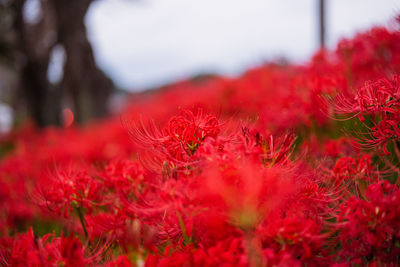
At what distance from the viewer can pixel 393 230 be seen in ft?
3.77

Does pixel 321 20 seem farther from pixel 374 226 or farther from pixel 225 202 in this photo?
pixel 225 202

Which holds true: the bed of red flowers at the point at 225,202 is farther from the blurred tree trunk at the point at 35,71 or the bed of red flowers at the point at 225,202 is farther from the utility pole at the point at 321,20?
the blurred tree trunk at the point at 35,71

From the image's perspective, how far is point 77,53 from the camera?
864 centimetres

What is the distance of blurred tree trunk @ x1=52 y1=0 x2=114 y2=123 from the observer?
27.2 feet

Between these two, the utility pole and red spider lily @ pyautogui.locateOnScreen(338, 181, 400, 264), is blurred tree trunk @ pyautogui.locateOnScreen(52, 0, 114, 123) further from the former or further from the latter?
red spider lily @ pyautogui.locateOnScreen(338, 181, 400, 264)

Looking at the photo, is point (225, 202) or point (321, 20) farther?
point (321, 20)

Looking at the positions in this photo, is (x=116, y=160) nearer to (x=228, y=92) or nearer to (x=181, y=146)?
(x=181, y=146)

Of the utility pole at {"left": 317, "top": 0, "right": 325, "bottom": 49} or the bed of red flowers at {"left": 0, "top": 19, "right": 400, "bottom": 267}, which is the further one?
the utility pole at {"left": 317, "top": 0, "right": 325, "bottom": 49}

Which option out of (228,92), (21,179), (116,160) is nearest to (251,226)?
(116,160)

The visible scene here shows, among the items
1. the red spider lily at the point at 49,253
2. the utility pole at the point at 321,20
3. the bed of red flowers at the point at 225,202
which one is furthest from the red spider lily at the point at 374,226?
the utility pole at the point at 321,20

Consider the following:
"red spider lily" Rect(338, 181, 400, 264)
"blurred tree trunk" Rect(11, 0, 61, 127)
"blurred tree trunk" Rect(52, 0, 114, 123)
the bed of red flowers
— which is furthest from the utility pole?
"blurred tree trunk" Rect(11, 0, 61, 127)

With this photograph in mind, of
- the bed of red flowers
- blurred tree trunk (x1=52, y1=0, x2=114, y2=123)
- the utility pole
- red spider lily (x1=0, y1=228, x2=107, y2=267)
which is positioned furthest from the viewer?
blurred tree trunk (x1=52, y1=0, x2=114, y2=123)

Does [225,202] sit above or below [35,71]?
below

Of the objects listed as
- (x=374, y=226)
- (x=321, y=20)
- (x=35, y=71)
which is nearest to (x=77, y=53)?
(x=35, y=71)
